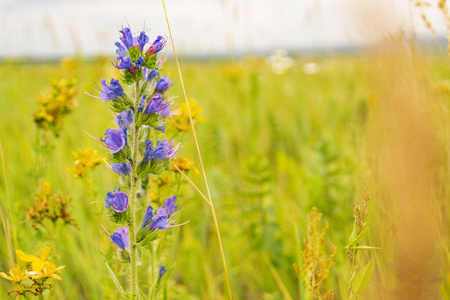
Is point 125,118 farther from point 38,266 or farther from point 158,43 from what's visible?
point 38,266

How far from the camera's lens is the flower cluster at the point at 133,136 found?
106cm

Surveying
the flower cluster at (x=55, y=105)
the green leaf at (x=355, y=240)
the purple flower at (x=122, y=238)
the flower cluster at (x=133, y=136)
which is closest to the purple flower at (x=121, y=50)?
the flower cluster at (x=133, y=136)

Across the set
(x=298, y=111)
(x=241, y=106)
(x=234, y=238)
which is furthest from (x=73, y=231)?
(x=298, y=111)

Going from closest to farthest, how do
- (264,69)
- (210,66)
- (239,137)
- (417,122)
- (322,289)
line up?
(417,122), (322,289), (239,137), (264,69), (210,66)

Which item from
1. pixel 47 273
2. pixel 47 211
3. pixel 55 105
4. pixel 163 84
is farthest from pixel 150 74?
pixel 55 105

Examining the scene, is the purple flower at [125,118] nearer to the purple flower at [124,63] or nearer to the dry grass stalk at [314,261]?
the purple flower at [124,63]

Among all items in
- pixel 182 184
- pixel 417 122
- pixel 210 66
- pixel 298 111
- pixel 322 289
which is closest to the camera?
pixel 417 122

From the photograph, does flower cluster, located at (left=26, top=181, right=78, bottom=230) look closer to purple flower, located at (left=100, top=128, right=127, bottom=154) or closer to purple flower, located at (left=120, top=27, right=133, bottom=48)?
purple flower, located at (left=100, top=128, right=127, bottom=154)

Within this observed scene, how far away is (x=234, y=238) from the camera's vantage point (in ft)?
7.46

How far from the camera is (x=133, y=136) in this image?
1072mm

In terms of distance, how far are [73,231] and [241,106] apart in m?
2.40

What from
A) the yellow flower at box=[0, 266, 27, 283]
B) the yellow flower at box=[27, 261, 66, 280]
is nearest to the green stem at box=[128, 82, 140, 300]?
the yellow flower at box=[27, 261, 66, 280]

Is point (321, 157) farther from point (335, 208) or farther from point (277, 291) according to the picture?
point (277, 291)

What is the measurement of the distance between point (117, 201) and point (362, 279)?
665 millimetres
